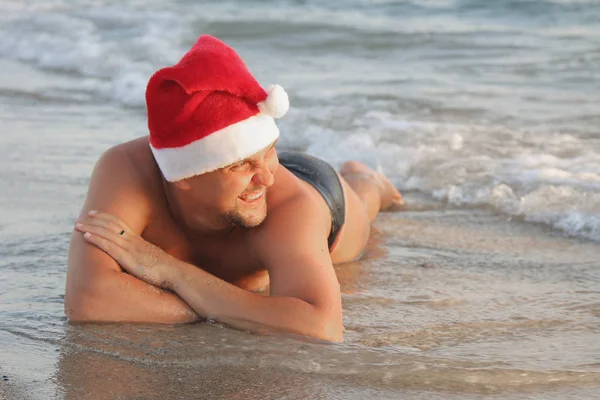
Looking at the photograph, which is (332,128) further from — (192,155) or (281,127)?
(192,155)

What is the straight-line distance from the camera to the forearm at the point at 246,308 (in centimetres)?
368

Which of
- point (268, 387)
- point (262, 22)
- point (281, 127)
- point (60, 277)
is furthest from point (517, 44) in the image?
point (268, 387)

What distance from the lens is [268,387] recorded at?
10.9 ft

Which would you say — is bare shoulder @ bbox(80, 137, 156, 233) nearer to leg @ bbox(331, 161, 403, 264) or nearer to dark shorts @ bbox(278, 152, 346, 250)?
dark shorts @ bbox(278, 152, 346, 250)

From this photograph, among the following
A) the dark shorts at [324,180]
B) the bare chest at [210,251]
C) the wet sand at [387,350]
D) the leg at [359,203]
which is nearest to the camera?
the wet sand at [387,350]

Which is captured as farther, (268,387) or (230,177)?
(230,177)

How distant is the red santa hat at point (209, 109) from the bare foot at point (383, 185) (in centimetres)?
218

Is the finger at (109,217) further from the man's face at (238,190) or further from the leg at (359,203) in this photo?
the leg at (359,203)

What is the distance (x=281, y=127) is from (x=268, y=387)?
4.69m

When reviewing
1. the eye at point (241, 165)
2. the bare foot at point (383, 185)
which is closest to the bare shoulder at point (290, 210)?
the eye at point (241, 165)

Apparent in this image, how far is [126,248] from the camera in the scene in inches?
156

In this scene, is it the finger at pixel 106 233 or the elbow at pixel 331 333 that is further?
the finger at pixel 106 233

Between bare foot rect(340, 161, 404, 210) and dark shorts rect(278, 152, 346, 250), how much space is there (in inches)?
36.8

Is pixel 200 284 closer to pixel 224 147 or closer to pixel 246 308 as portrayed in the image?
pixel 246 308
